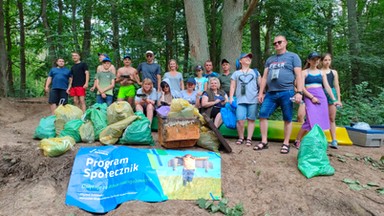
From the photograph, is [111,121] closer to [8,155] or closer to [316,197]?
[8,155]

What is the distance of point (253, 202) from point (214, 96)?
2.47m

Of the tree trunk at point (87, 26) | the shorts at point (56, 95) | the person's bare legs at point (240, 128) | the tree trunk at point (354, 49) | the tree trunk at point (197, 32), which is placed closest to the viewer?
the person's bare legs at point (240, 128)

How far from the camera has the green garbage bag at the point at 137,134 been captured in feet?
15.4

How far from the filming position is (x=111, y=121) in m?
4.96

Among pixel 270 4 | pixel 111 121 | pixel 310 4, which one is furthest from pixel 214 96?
pixel 310 4

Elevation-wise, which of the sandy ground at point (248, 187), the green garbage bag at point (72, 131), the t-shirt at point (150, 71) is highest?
the t-shirt at point (150, 71)

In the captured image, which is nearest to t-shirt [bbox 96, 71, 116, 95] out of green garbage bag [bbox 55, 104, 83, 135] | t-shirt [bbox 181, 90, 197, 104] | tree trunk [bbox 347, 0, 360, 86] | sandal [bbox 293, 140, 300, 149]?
green garbage bag [bbox 55, 104, 83, 135]

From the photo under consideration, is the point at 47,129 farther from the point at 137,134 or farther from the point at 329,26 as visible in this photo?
the point at 329,26

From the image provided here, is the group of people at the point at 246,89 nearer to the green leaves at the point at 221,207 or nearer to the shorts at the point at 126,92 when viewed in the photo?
the shorts at the point at 126,92

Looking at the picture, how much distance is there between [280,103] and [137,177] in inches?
97.5

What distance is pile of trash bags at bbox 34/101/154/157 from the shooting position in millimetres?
4453

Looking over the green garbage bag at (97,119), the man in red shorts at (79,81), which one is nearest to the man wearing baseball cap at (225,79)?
the green garbage bag at (97,119)

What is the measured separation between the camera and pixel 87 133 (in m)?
4.97

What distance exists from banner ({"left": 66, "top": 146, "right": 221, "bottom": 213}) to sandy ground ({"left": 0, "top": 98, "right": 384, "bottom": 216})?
14 cm
